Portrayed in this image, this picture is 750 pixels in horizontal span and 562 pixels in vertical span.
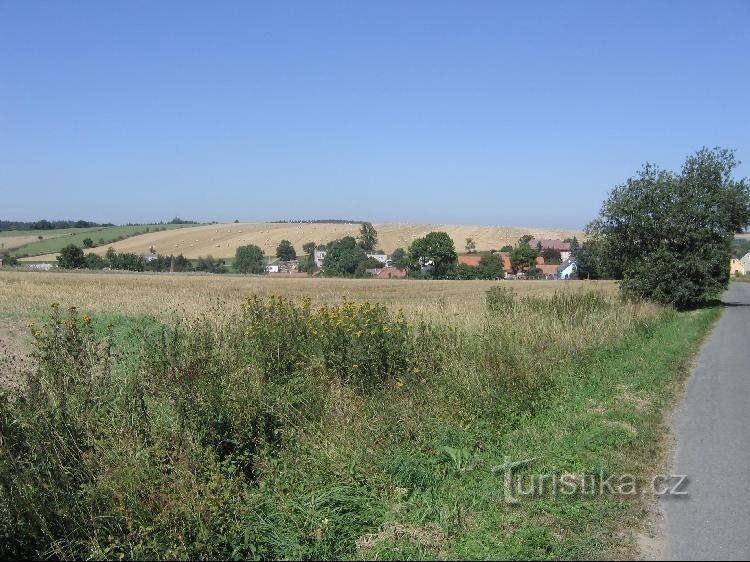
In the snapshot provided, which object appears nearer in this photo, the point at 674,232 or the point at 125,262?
the point at 674,232

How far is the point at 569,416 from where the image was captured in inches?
282

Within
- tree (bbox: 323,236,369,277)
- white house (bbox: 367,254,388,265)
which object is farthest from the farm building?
tree (bbox: 323,236,369,277)

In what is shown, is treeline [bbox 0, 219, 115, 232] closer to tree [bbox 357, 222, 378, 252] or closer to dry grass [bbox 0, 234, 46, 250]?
dry grass [bbox 0, 234, 46, 250]

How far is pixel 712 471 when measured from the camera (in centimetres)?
555

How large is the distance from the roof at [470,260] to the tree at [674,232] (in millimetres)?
70116

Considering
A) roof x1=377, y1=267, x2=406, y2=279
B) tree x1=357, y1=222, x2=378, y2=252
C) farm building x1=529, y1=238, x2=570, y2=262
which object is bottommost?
roof x1=377, y1=267, x2=406, y2=279

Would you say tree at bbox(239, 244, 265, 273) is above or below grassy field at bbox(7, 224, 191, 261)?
below

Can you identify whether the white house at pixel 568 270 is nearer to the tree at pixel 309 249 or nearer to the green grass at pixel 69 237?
the tree at pixel 309 249

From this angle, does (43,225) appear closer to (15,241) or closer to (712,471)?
(15,241)

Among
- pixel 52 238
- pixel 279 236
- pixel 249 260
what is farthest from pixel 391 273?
pixel 52 238

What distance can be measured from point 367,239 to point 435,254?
25.9m

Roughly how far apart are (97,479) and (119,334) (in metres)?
12.4

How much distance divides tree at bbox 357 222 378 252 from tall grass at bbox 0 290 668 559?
10776 centimetres

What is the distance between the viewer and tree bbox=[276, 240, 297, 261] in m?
111
